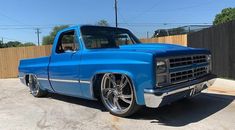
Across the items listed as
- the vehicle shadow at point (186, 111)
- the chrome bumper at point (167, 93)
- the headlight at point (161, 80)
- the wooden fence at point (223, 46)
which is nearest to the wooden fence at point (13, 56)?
the wooden fence at point (223, 46)

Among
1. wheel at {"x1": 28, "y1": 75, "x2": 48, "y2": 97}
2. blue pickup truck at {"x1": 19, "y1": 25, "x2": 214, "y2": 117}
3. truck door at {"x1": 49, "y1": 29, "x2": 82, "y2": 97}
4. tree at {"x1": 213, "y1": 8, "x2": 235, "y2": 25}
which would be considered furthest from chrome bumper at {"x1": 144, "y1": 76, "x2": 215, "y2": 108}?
tree at {"x1": 213, "y1": 8, "x2": 235, "y2": 25}

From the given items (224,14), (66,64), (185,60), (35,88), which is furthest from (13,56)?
(224,14)

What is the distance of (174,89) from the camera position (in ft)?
17.9

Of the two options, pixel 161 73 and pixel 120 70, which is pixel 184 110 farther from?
pixel 120 70

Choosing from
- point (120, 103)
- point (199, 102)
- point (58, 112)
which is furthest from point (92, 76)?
point (199, 102)

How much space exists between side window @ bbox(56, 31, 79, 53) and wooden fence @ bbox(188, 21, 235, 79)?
18.3 ft

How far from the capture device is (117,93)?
6.29m

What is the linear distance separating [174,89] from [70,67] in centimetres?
264

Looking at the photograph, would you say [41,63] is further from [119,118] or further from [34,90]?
[119,118]

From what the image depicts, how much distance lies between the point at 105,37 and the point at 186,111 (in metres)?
2.56

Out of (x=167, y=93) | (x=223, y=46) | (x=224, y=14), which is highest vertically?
(x=224, y=14)

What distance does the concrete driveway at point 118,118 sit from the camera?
18.4 feet

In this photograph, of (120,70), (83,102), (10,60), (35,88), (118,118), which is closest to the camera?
(120,70)

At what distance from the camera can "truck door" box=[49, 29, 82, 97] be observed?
7043mm
